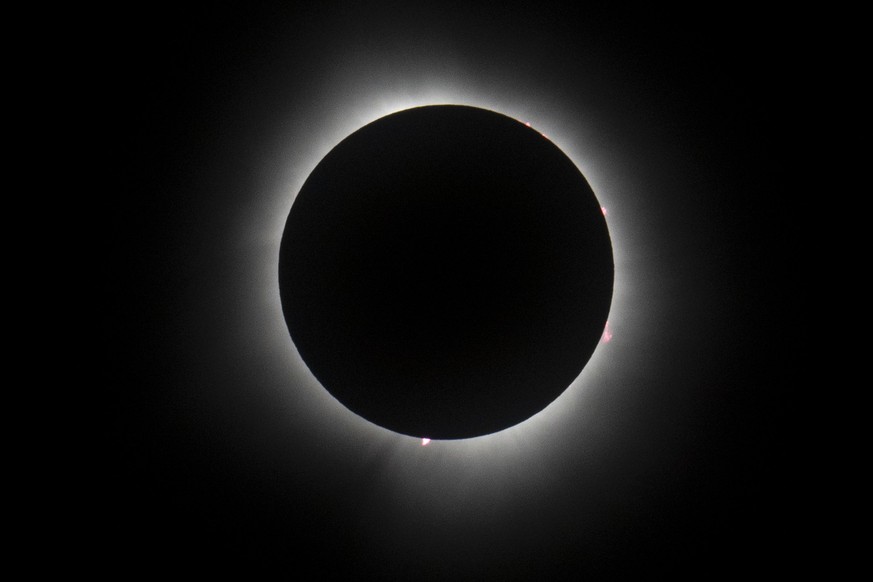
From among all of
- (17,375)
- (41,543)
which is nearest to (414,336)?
(17,375)

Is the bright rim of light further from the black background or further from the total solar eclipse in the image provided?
the total solar eclipse

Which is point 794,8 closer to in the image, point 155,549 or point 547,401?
point 547,401

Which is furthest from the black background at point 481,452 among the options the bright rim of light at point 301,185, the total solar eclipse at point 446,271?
the total solar eclipse at point 446,271

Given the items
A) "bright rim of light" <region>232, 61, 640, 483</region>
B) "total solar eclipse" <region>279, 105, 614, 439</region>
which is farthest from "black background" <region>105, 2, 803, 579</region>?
"total solar eclipse" <region>279, 105, 614, 439</region>

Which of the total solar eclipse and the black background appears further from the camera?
the black background

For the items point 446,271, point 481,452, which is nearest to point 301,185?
point 446,271

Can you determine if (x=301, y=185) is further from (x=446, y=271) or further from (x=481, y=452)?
(x=481, y=452)
